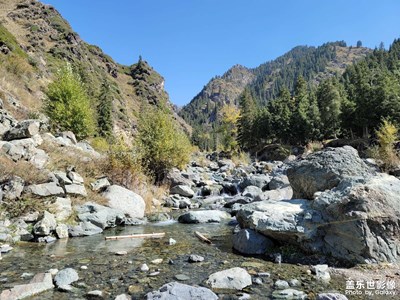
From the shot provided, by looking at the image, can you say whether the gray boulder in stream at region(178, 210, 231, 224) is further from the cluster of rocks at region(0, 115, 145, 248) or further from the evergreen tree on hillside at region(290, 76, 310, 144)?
the evergreen tree on hillside at region(290, 76, 310, 144)

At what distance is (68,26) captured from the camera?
378ft

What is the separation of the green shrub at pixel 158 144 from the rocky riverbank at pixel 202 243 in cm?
634

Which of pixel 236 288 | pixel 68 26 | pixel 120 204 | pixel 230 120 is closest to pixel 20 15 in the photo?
pixel 68 26

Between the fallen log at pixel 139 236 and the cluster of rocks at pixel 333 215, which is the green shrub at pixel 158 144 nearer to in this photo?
the fallen log at pixel 139 236

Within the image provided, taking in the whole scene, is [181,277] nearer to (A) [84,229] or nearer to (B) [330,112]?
(A) [84,229]

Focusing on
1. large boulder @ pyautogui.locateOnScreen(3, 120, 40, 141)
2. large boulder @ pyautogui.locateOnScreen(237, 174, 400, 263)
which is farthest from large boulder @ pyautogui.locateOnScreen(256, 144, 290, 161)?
large boulder @ pyautogui.locateOnScreen(237, 174, 400, 263)

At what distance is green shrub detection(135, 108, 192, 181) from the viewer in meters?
18.7

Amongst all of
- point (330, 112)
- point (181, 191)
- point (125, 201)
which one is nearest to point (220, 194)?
point (181, 191)

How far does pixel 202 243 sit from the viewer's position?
8.98 metres

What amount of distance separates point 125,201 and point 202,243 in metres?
4.90

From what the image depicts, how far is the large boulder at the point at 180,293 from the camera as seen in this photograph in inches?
197

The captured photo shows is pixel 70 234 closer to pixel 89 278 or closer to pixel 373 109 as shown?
pixel 89 278

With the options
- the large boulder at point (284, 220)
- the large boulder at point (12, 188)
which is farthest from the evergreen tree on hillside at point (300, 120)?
the large boulder at point (12, 188)

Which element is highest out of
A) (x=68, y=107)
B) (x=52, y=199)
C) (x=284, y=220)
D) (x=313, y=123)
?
(x=313, y=123)
